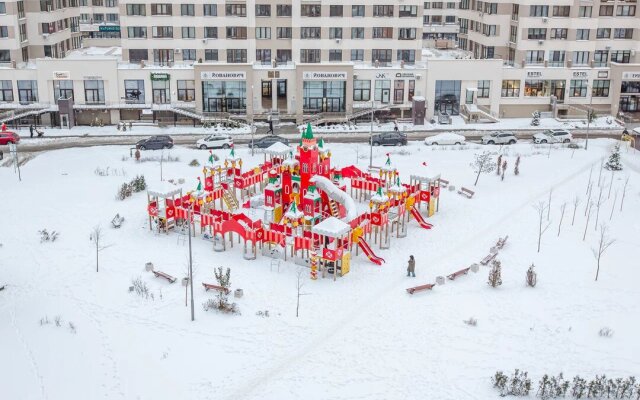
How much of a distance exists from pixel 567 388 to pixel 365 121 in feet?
169

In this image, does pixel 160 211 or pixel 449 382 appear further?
pixel 160 211

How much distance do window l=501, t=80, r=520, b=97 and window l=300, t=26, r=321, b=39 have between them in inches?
819

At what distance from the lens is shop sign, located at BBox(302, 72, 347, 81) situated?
73.6m

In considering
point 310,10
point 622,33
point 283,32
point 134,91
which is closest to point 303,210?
point 134,91

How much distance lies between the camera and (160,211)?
4244cm

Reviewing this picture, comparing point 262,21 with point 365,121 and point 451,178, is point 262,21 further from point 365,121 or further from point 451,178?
point 451,178

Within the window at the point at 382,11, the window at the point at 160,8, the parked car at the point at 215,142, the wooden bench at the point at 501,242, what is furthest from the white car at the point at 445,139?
the window at the point at 160,8

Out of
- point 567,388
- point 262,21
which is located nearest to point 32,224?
point 567,388

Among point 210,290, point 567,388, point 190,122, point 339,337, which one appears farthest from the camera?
point 190,122

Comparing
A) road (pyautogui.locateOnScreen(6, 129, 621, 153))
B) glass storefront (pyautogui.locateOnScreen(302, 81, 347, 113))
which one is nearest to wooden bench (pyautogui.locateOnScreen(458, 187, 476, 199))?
road (pyautogui.locateOnScreen(6, 129, 621, 153))

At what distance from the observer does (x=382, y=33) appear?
7619 centimetres

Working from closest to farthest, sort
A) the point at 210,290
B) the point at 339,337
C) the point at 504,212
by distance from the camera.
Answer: the point at 339,337 < the point at 210,290 < the point at 504,212

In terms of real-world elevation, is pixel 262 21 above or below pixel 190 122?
above

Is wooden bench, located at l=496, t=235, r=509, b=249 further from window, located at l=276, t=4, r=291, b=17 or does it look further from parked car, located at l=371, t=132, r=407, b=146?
window, located at l=276, t=4, r=291, b=17
